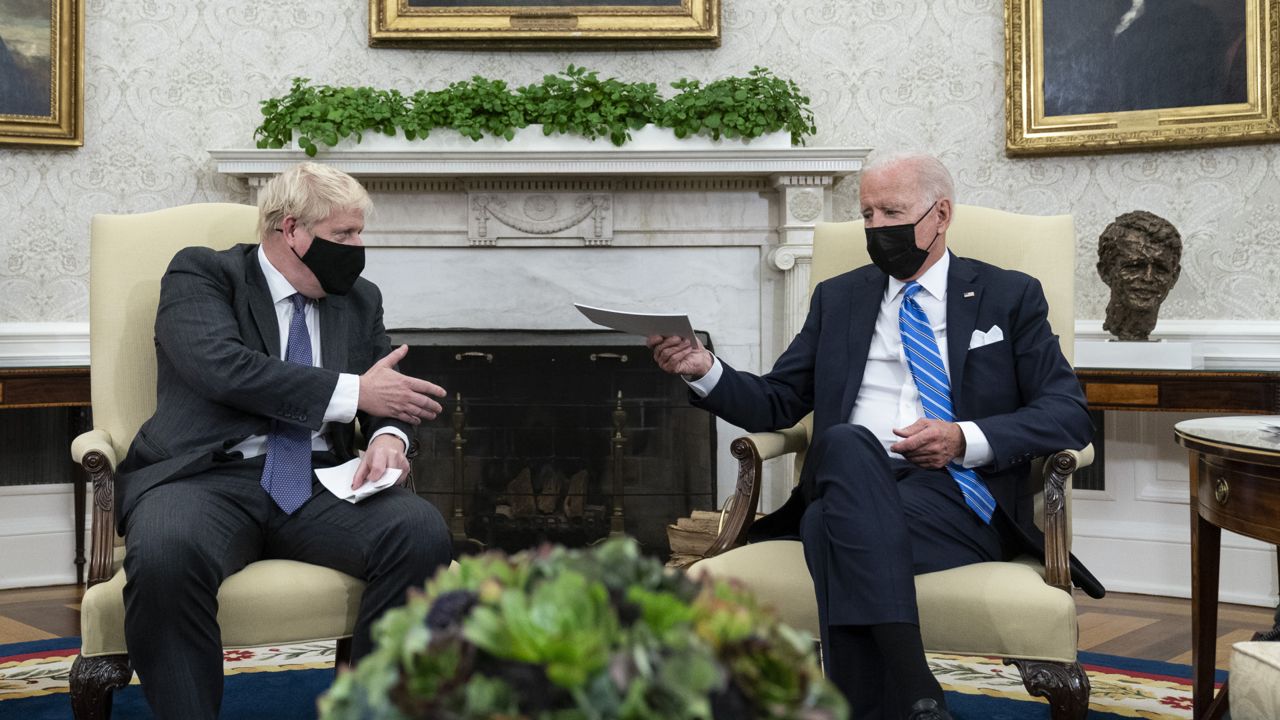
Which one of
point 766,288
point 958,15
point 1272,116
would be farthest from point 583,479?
point 1272,116

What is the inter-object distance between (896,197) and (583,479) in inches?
83.3

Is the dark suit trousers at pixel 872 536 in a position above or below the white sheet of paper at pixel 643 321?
below

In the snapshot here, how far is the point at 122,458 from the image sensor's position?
2508mm

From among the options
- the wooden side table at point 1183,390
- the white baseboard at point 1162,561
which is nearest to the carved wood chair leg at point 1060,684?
the wooden side table at point 1183,390

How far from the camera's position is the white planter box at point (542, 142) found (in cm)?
417

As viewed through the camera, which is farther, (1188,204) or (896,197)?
(1188,204)

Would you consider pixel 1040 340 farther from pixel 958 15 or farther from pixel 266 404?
pixel 958 15

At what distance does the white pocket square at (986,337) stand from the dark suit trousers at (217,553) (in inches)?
49.5

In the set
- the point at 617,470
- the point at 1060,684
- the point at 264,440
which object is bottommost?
the point at 1060,684

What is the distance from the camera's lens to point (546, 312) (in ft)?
14.6

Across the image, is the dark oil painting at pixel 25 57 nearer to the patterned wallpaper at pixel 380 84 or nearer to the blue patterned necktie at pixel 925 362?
the patterned wallpaper at pixel 380 84

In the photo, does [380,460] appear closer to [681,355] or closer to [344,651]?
[344,651]

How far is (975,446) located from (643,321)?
2.47 feet

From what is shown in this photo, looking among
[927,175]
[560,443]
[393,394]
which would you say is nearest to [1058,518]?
[927,175]
